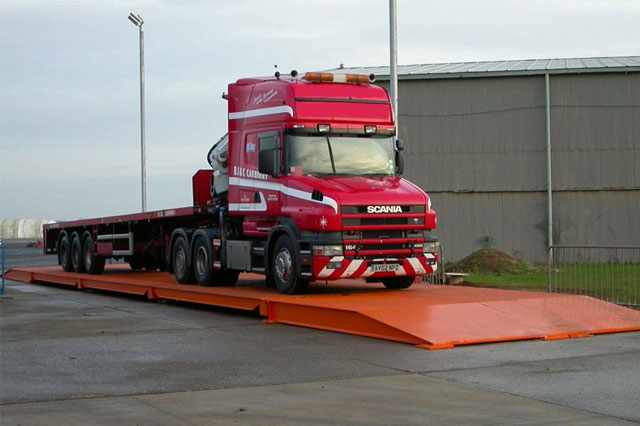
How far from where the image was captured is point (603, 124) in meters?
36.9

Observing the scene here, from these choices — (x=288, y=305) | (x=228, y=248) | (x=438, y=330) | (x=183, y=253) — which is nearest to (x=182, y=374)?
(x=438, y=330)

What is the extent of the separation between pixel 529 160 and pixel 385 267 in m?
23.6

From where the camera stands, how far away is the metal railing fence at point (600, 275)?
18.3 metres

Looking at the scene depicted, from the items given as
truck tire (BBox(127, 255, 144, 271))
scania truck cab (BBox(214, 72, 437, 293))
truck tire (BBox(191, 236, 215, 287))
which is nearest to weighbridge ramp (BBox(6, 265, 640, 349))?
scania truck cab (BBox(214, 72, 437, 293))

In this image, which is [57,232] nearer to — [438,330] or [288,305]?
[288,305]

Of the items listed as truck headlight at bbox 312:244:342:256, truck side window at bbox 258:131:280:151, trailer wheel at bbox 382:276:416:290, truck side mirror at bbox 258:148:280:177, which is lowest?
trailer wheel at bbox 382:276:416:290

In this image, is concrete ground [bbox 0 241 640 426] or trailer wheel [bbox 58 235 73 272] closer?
concrete ground [bbox 0 241 640 426]

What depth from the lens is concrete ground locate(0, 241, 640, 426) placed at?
302 inches

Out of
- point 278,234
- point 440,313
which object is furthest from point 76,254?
point 440,313

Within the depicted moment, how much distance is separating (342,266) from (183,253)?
557cm

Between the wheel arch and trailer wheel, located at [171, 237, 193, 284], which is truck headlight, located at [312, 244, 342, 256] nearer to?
the wheel arch

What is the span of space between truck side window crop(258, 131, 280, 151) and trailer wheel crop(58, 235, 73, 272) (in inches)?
474

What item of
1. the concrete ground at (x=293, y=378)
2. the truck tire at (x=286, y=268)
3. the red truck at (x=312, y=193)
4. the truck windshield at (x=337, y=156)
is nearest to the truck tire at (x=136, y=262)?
the red truck at (x=312, y=193)

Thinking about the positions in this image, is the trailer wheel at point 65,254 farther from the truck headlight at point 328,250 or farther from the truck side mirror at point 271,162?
the truck headlight at point 328,250
